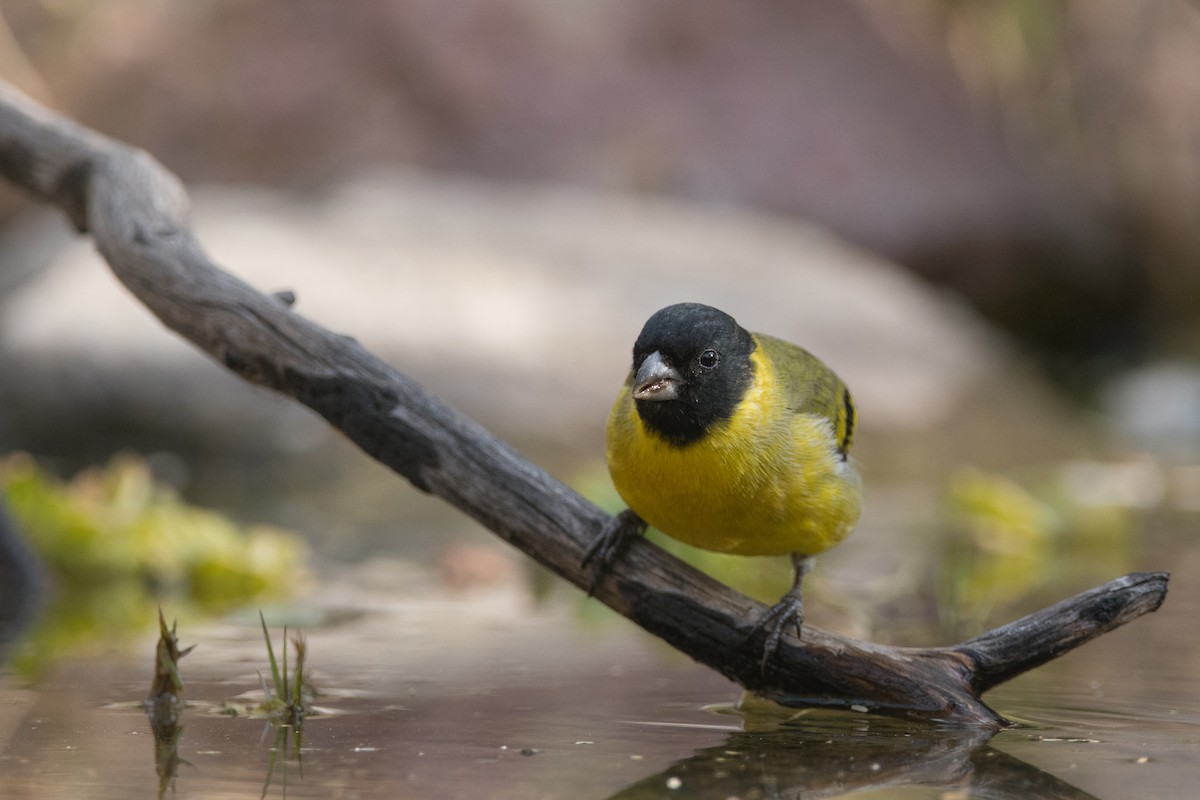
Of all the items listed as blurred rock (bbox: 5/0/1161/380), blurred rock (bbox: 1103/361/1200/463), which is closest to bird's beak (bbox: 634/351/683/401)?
blurred rock (bbox: 1103/361/1200/463)

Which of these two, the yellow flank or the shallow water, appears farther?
the yellow flank

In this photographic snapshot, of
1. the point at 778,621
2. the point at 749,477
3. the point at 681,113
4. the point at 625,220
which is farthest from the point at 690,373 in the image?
the point at 681,113

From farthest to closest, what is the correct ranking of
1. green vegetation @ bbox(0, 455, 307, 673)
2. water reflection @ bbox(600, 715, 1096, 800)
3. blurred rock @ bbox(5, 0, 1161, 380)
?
blurred rock @ bbox(5, 0, 1161, 380)
green vegetation @ bbox(0, 455, 307, 673)
water reflection @ bbox(600, 715, 1096, 800)

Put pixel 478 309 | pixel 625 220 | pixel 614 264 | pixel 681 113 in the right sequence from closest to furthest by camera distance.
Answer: pixel 478 309 < pixel 614 264 < pixel 625 220 < pixel 681 113

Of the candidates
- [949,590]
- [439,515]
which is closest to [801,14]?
[439,515]

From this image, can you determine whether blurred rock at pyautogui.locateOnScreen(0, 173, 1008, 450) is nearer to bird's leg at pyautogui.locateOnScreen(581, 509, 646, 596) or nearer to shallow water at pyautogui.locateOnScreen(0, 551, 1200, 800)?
shallow water at pyautogui.locateOnScreen(0, 551, 1200, 800)

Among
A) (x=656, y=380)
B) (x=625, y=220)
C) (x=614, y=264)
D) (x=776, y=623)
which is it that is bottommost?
(x=776, y=623)

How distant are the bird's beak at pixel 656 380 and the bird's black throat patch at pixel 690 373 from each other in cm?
1

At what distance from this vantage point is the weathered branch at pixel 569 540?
11.0 feet

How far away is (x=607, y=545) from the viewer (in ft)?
11.4

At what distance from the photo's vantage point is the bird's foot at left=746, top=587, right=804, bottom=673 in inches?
134

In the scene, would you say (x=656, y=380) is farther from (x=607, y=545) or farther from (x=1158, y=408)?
(x=1158, y=408)

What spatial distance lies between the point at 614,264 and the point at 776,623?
20.4ft

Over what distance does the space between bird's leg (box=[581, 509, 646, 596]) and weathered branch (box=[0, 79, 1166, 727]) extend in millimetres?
19
